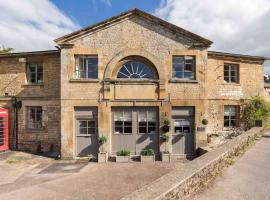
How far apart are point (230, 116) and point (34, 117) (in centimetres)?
1305

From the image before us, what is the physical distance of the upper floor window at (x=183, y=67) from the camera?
14.0 metres

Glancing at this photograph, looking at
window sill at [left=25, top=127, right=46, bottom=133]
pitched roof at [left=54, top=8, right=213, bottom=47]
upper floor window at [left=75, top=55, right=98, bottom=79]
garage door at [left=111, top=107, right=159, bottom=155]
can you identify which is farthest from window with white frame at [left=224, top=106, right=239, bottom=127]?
window sill at [left=25, top=127, right=46, bottom=133]

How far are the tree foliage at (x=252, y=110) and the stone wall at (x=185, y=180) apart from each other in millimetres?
8745

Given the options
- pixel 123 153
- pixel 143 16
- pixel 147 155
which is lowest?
pixel 147 155

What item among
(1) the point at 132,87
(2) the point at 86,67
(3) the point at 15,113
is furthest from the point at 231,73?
(3) the point at 15,113

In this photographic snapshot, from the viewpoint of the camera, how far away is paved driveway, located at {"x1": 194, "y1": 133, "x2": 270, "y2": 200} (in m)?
6.01

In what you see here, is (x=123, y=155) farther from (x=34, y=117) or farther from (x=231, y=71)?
(x=231, y=71)

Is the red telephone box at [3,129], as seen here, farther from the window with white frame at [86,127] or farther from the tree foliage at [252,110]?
the tree foliage at [252,110]

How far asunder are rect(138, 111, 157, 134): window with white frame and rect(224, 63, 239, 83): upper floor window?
6.20 metres

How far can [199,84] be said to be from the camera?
1388cm

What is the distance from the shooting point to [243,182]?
6953mm

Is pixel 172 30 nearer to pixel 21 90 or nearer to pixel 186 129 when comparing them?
pixel 186 129

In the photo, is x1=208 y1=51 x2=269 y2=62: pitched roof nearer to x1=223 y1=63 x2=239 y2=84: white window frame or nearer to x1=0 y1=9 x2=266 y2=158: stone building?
x1=223 y1=63 x2=239 y2=84: white window frame

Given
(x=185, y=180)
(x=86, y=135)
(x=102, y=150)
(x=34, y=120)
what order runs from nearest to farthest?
(x=185, y=180) < (x=102, y=150) < (x=86, y=135) < (x=34, y=120)
